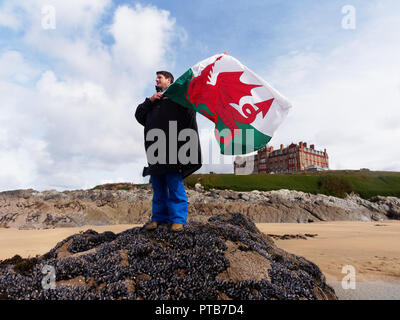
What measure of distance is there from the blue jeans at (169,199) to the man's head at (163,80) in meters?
1.76

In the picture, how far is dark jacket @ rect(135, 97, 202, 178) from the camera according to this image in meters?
4.24

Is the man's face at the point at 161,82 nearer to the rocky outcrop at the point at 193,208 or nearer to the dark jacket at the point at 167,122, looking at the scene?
the dark jacket at the point at 167,122

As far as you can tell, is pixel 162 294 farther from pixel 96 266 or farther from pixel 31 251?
pixel 31 251

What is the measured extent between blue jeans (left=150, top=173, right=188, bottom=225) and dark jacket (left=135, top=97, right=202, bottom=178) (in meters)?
0.16

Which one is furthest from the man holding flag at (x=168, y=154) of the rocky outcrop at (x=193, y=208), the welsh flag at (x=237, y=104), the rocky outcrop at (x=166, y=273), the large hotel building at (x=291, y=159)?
the large hotel building at (x=291, y=159)

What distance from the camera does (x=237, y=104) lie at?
4715mm

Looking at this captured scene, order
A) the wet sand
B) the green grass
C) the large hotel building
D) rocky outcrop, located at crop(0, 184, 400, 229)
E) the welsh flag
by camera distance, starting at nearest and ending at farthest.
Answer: the wet sand < the welsh flag < rocky outcrop, located at crop(0, 184, 400, 229) < the green grass < the large hotel building

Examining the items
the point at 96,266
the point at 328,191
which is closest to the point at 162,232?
the point at 96,266

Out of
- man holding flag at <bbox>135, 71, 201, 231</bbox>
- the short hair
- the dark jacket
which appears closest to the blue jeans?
man holding flag at <bbox>135, 71, 201, 231</bbox>

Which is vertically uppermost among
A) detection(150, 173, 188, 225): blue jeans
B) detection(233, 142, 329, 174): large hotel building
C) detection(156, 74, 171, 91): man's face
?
detection(233, 142, 329, 174): large hotel building

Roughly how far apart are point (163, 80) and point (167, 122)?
948mm

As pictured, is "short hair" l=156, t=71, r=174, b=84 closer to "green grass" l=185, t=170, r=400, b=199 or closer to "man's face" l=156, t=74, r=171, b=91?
"man's face" l=156, t=74, r=171, b=91

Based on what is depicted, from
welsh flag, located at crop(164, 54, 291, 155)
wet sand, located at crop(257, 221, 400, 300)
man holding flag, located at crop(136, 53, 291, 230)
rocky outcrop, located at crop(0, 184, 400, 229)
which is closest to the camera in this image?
wet sand, located at crop(257, 221, 400, 300)
